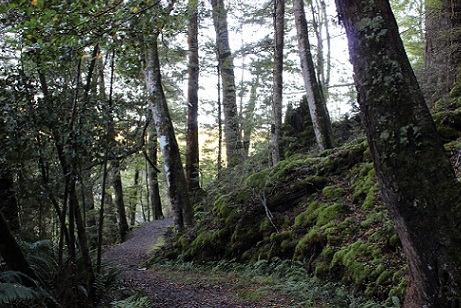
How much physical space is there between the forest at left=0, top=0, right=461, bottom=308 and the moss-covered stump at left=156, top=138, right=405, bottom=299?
3cm

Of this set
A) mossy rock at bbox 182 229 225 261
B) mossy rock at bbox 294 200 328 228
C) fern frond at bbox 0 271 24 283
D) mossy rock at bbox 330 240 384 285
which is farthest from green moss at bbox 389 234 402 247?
fern frond at bbox 0 271 24 283

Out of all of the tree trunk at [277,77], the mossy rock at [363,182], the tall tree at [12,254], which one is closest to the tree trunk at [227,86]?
the tree trunk at [277,77]

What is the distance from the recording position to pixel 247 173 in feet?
40.0

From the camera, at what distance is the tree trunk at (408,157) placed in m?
3.03

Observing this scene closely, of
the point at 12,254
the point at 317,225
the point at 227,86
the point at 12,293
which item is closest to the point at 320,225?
the point at 317,225

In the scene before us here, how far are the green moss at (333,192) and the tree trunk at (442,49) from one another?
3.34m

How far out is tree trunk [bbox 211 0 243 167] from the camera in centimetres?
1508

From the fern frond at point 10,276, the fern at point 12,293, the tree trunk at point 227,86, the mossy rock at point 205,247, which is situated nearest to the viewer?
the fern at point 12,293

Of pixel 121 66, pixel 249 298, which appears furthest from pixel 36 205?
pixel 249 298

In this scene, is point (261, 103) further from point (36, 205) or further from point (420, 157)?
point (420, 157)

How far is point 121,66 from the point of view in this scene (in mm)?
5598

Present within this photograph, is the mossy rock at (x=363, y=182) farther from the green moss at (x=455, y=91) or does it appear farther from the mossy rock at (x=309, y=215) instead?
the green moss at (x=455, y=91)

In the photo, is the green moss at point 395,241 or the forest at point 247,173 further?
the green moss at point 395,241

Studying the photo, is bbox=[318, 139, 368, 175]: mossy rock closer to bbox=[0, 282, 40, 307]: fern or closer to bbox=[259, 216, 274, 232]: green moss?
bbox=[259, 216, 274, 232]: green moss
